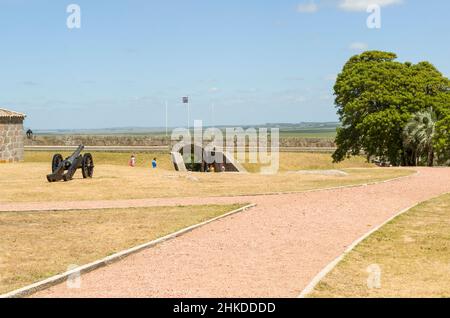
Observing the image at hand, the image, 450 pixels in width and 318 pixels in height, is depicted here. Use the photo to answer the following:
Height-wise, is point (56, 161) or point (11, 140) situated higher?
point (11, 140)

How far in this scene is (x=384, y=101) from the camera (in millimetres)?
40875

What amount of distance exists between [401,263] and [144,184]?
18.0m

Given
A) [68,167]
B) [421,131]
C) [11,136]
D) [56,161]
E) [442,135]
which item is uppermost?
[421,131]

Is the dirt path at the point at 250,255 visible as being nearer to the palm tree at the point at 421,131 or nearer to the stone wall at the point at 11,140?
the palm tree at the point at 421,131

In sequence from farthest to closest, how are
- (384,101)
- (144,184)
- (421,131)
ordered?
(384,101) → (421,131) → (144,184)

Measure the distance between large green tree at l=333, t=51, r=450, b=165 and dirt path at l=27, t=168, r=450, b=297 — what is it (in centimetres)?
2158

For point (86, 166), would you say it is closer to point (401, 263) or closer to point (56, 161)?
point (56, 161)

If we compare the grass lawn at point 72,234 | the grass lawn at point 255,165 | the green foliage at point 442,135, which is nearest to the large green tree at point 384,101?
the green foliage at point 442,135

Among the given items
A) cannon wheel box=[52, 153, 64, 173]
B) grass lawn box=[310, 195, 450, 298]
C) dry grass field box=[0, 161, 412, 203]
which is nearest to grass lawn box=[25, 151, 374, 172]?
dry grass field box=[0, 161, 412, 203]

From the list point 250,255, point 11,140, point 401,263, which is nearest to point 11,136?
point 11,140

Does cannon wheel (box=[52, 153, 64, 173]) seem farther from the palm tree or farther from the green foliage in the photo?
the green foliage

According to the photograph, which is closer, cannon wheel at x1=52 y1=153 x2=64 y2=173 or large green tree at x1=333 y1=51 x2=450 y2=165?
cannon wheel at x1=52 y1=153 x2=64 y2=173

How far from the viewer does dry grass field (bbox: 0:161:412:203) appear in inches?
898
